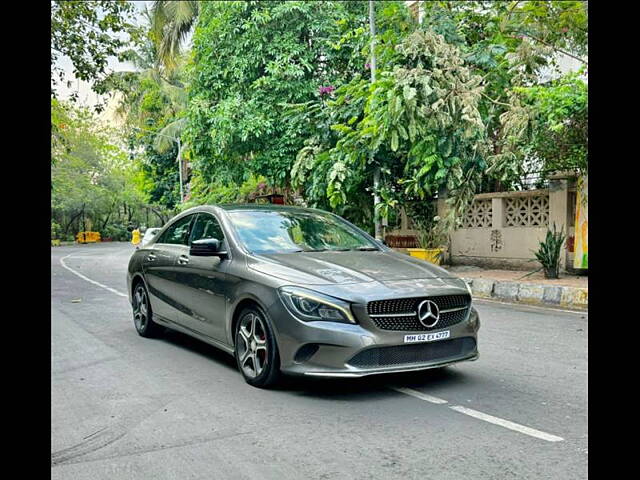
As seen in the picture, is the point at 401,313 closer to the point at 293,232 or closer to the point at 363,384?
the point at 363,384

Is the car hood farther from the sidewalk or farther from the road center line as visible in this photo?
the sidewalk

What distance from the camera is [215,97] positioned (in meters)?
20.8

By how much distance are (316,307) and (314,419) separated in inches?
33.3

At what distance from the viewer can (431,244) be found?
15789 mm

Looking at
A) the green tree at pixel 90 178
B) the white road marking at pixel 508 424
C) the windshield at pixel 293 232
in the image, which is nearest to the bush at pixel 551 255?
the windshield at pixel 293 232

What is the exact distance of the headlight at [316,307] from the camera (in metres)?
5.06

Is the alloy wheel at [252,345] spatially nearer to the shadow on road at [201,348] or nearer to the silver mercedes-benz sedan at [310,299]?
the silver mercedes-benz sedan at [310,299]

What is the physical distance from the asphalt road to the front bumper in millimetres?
267

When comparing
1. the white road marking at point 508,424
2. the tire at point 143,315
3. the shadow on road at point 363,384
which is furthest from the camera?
the tire at point 143,315

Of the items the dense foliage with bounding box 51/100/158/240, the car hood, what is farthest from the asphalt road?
the dense foliage with bounding box 51/100/158/240

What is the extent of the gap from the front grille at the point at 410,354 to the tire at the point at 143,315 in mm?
3677

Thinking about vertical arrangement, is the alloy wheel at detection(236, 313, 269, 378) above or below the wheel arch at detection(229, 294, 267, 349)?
below

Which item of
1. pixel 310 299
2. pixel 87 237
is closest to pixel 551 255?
pixel 310 299

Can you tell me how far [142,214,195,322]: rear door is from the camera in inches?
283
